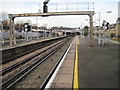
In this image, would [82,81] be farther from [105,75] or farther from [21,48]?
[21,48]

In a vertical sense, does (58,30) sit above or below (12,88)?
above

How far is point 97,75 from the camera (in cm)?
727

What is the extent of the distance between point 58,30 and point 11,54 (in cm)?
10243

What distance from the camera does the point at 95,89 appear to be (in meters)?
5.47

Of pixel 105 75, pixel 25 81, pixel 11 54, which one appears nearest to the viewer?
pixel 105 75

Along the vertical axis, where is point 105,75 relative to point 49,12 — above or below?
below

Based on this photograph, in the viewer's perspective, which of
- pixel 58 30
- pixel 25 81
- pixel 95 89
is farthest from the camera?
pixel 58 30

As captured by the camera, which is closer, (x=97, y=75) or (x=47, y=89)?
(x=47, y=89)

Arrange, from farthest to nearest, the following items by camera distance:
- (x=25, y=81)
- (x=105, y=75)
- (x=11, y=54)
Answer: (x=11, y=54), (x=25, y=81), (x=105, y=75)

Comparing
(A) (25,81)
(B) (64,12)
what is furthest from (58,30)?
(A) (25,81)

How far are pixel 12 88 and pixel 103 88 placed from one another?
381cm

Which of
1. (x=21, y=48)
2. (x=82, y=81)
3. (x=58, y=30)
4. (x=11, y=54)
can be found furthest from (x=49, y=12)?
(x=58, y=30)

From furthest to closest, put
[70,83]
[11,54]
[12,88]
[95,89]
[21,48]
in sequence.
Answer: [21,48] < [11,54] < [12,88] < [70,83] < [95,89]

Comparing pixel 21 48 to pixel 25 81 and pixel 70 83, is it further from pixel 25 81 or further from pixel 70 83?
pixel 70 83
